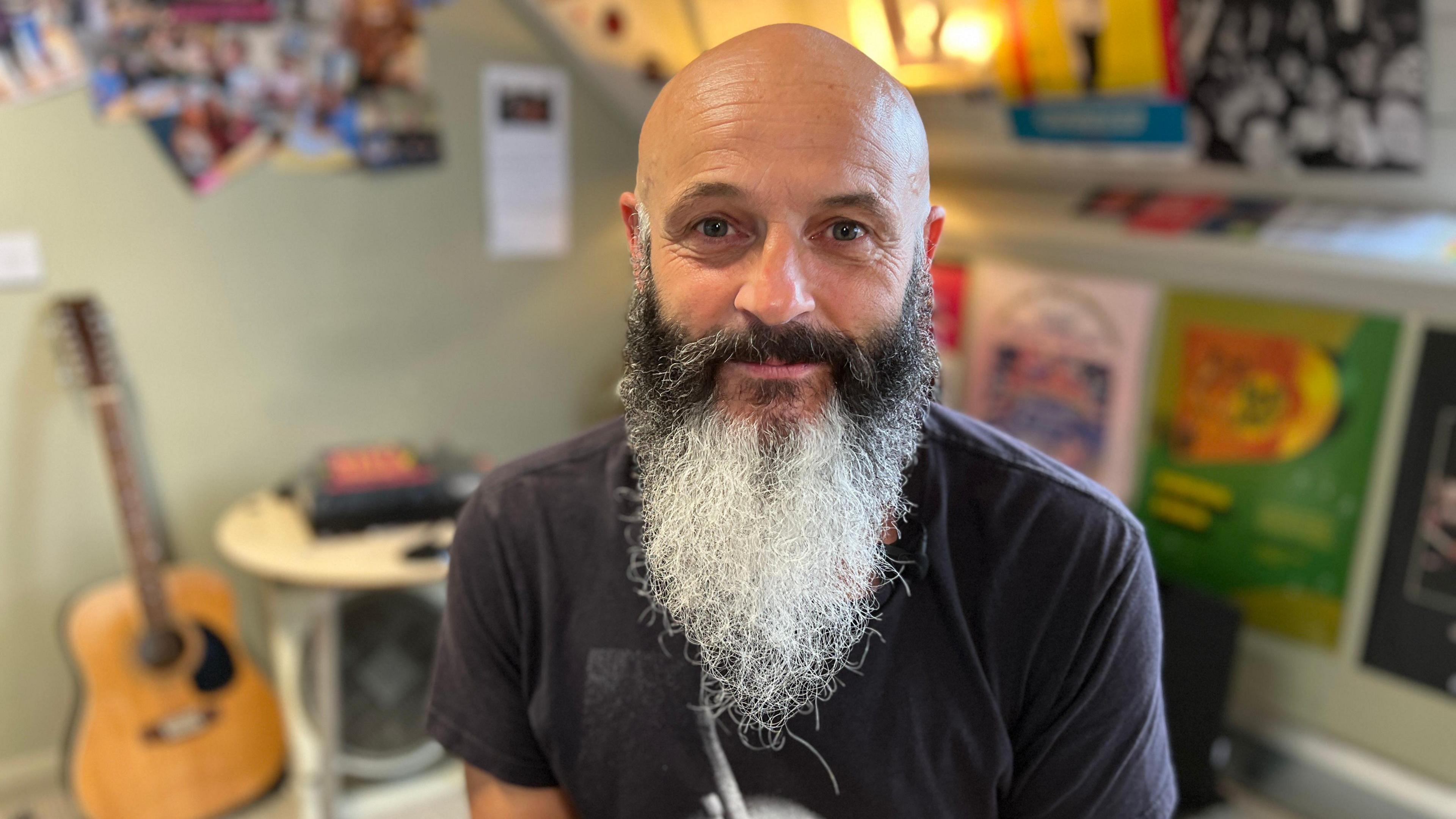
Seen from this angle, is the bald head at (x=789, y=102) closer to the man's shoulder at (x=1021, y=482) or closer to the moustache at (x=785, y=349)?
the moustache at (x=785, y=349)

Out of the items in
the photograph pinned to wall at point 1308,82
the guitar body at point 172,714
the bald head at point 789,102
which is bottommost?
the guitar body at point 172,714

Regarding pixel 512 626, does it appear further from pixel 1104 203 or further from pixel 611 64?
pixel 611 64

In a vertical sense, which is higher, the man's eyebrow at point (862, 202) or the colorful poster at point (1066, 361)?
the man's eyebrow at point (862, 202)

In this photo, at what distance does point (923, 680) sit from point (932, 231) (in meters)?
0.41

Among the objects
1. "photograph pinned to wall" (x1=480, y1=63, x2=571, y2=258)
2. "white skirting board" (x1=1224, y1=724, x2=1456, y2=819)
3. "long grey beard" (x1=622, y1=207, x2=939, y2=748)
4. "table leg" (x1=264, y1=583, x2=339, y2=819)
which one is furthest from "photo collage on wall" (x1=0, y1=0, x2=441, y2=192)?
"white skirting board" (x1=1224, y1=724, x2=1456, y2=819)

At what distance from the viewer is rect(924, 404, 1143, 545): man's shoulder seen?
0.87m

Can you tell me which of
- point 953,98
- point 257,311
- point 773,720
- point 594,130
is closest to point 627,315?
point 773,720

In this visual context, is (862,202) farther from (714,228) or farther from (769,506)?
(769,506)

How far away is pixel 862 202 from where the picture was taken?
29.3 inches

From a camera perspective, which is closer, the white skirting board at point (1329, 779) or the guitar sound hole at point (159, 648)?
the white skirting board at point (1329, 779)

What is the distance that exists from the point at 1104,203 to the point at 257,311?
1.95 metres

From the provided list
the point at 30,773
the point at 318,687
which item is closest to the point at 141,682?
the point at 318,687

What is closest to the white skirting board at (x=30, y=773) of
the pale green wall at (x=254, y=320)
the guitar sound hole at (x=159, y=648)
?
the pale green wall at (x=254, y=320)

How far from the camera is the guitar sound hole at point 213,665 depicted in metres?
2.06
